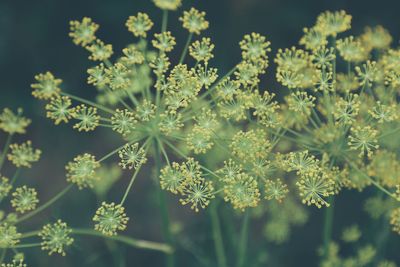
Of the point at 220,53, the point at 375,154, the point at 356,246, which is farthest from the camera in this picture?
the point at 220,53

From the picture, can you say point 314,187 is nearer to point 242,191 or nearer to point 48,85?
point 242,191

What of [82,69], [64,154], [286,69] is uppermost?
[82,69]

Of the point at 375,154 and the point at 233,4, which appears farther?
the point at 233,4

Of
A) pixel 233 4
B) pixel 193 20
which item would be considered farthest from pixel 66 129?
pixel 193 20

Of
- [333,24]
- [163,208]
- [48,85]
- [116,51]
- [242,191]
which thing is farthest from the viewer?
[116,51]

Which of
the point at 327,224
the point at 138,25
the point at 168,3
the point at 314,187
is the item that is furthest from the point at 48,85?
the point at 327,224

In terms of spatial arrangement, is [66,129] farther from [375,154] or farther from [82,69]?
[375,154]

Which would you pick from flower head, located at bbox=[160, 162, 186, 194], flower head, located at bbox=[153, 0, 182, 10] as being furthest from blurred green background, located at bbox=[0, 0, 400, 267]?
flower head, located at bbox=[160, 162, 186, 194]

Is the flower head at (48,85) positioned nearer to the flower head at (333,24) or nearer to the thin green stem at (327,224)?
the flower head at (333,24)

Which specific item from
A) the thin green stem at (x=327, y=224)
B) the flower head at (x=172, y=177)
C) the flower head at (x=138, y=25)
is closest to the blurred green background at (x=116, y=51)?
the thin green stem at (x=327, y=224)
